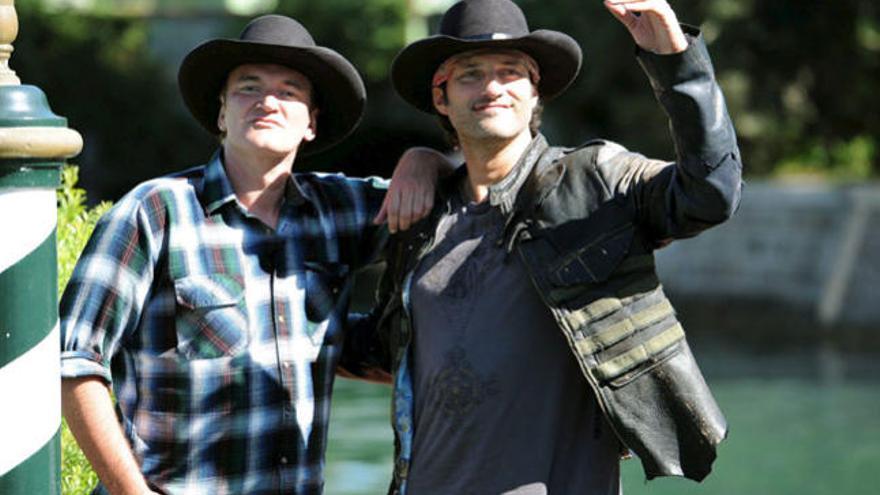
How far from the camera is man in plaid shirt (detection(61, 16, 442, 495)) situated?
362 cm

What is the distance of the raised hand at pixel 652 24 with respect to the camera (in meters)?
3.39

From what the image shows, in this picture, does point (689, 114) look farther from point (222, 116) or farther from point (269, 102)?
point (222, 116)

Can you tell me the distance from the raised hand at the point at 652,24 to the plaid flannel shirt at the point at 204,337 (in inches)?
37.9

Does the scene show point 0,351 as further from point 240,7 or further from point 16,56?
point 240,7

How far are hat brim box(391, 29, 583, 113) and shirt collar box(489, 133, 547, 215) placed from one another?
23 centimetres

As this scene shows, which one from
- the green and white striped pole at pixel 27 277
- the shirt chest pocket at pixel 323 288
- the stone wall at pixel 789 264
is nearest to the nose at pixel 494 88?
the shirt chest pocket at pixel 323 288

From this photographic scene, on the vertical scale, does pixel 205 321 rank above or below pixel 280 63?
below

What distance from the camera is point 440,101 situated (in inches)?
158

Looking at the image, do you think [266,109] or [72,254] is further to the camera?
[72,254]

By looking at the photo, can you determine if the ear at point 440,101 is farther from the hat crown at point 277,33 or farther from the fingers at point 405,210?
the hat crown at point 277,33

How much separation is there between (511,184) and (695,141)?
0.53 m

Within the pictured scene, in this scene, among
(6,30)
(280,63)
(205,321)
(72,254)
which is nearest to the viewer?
(6,30)

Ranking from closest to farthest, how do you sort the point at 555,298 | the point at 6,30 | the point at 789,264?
the point at 6,30
the point at 555,298
the point at 789,264

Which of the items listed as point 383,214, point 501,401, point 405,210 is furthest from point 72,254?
point 501,401
